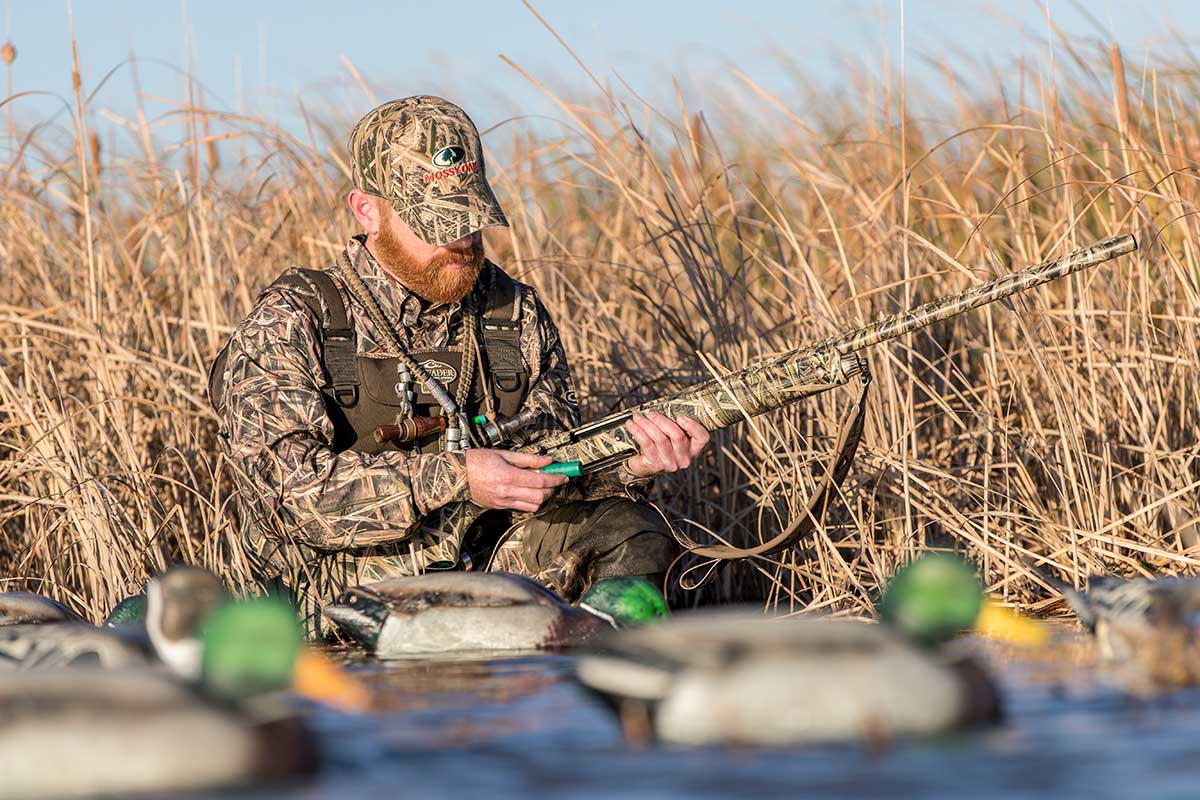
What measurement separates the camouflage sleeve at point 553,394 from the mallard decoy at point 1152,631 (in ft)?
6.34

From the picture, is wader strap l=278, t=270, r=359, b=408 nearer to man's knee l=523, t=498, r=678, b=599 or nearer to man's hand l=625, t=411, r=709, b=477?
man's knee l=523, t=498, r=678, b=599

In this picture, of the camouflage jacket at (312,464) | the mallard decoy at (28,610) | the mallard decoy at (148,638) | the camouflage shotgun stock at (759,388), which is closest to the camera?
the mallard decoy at (148,638)

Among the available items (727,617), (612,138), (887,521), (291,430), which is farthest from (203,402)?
(727,617)

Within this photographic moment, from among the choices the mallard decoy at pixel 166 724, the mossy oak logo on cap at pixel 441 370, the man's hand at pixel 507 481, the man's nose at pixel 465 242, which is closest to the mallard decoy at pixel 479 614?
the man's hand at pixel 507 481

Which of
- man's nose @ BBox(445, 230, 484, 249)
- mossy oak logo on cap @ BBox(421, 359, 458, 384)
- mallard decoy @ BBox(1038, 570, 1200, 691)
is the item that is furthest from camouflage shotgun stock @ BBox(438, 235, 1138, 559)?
mallard decoy @ BBox(1038, 570, 1200, 691)

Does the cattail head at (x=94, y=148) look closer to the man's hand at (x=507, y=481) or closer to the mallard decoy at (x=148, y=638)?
the man's hand at (x=507, y=481)

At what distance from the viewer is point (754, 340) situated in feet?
22.6

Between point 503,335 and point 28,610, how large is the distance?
196 centimetres

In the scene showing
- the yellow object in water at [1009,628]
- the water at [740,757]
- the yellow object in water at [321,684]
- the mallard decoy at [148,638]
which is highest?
the mallard decoy at [148,638]

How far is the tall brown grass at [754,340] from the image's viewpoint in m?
6.06

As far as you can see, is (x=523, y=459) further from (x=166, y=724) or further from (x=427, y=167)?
(x=166, y=724)

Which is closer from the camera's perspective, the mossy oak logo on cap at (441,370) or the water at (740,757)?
the water at (740,757)

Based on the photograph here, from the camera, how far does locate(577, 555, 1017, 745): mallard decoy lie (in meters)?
3.31

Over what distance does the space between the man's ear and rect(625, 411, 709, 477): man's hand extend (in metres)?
1.21
